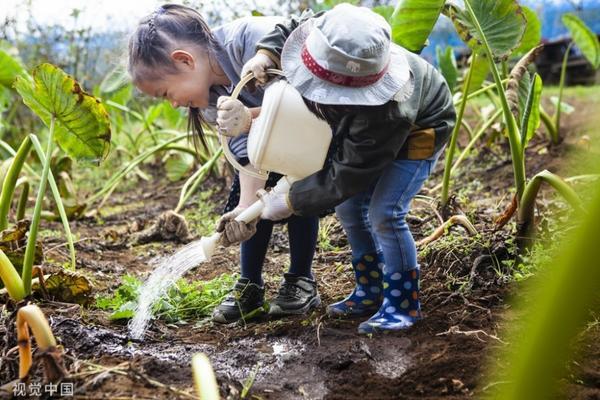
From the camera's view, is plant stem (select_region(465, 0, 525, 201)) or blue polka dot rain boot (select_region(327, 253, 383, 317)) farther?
plant stem (select_region(465, 0, 525, 201))

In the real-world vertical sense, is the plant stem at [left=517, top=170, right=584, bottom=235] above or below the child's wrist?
below

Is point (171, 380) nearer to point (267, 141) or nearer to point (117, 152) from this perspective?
point (267, 141)

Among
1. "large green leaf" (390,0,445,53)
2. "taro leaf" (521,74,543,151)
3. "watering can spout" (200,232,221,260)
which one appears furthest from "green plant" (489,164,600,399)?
"large green leaf" (390,0,445,53)

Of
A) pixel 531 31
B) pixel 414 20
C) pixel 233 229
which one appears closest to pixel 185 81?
pixel 233 229

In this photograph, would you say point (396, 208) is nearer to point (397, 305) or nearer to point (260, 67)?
point (397, 305)

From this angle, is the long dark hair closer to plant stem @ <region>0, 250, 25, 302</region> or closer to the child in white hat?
the child in white hat

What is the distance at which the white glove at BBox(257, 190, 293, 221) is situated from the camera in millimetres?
1616

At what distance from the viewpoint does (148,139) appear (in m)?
5.55

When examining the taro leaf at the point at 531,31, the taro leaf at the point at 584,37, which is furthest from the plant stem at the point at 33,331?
the taro leaf at the point at 584,37

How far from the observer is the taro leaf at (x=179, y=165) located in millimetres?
4434

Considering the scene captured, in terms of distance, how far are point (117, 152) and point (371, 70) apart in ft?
14.1

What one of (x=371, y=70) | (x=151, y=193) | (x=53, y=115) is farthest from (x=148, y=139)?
A: (x=371, y=70)

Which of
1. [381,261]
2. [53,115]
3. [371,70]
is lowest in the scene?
[381,261]

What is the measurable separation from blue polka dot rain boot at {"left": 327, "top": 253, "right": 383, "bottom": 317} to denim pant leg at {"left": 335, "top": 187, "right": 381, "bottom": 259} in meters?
0.02
